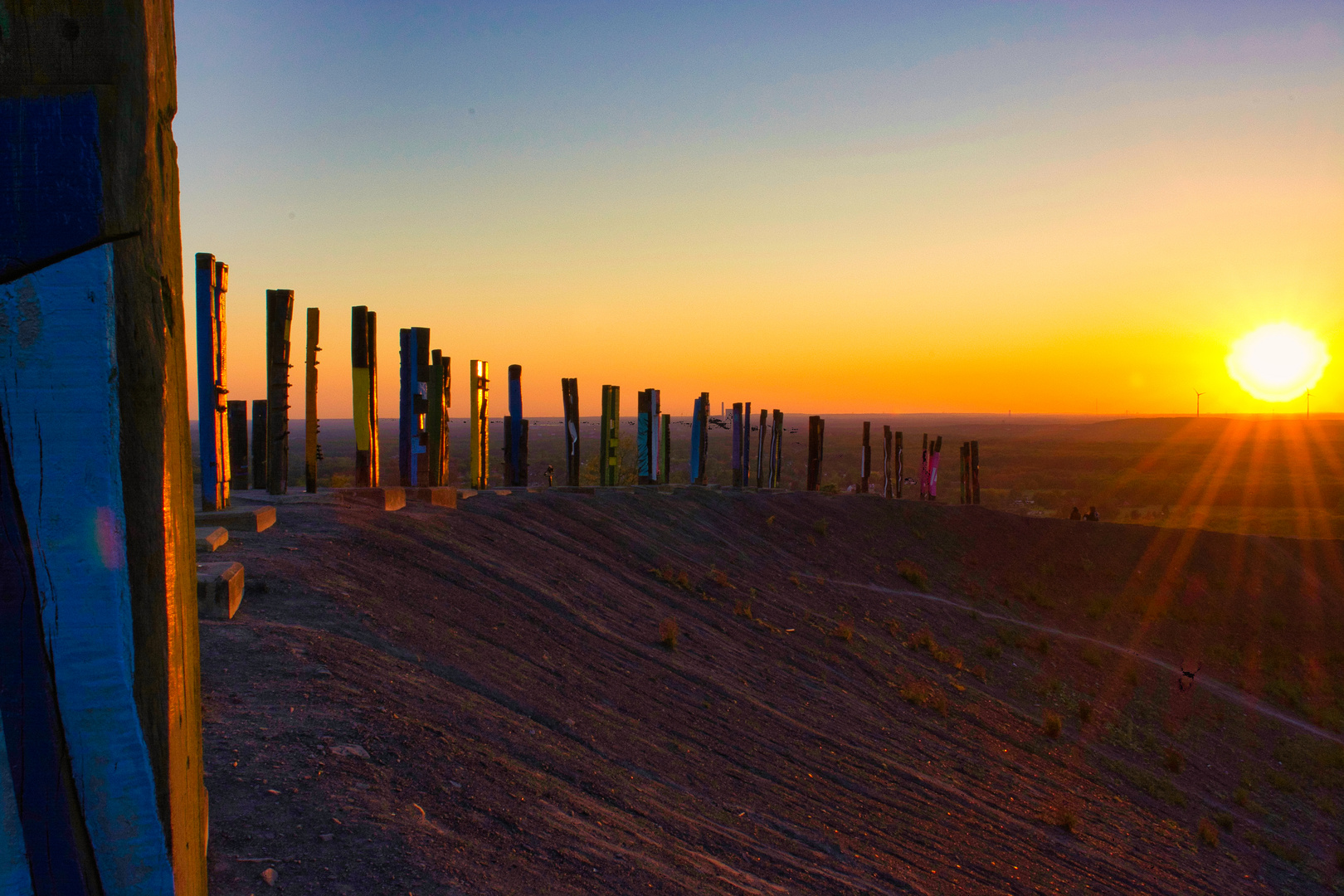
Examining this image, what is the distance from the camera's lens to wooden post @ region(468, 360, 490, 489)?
12219 millimetres

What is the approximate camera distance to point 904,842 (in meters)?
6.39

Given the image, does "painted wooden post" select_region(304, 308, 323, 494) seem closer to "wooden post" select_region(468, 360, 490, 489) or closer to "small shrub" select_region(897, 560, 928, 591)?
"wooden post" select_region(468, 360, 490, 489)

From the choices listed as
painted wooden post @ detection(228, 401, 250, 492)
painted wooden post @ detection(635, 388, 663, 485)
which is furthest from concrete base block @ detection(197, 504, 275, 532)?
painted wooden post @ detection(635, 388, 663, 485)

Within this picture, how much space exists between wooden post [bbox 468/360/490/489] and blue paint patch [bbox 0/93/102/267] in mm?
10719

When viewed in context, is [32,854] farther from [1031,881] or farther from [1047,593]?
[1047,593]

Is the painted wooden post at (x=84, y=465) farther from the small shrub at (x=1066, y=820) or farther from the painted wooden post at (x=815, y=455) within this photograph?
the painted wooden post at (x=815, y=455)

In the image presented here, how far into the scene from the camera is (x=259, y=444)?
40.0 feet

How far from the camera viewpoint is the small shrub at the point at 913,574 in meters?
17.8

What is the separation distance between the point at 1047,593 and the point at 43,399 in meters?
20.4

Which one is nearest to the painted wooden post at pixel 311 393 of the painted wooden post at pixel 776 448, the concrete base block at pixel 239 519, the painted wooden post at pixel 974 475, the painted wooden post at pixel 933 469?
the concrete base block at pixel 239 519

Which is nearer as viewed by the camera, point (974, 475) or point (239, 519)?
point (239, 519)

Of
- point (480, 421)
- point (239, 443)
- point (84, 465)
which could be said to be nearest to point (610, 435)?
point (480, 421)

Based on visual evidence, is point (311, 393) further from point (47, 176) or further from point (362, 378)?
point (47, 176)

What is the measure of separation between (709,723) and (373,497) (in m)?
4.21
